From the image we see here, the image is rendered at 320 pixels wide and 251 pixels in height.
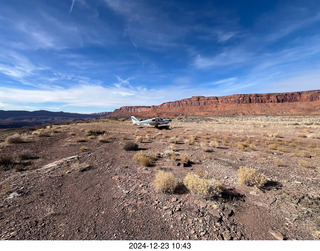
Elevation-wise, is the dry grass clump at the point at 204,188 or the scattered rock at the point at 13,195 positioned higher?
the dry grass clump at the point at 204,188

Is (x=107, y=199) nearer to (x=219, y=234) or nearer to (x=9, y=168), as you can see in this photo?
(x=219, y=234)

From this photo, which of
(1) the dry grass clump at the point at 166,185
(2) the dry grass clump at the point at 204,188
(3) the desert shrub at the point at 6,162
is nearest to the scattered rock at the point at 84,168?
(3) the desert shrub at the point at 6,162

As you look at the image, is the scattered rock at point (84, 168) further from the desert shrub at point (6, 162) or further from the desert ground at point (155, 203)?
the desert shrub at point (6, 162)

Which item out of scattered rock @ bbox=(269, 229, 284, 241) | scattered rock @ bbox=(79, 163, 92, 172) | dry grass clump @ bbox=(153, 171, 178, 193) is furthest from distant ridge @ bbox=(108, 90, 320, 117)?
scattered rock @ bbox=(269, 229, 284, 241)

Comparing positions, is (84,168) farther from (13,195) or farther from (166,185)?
(166,185)

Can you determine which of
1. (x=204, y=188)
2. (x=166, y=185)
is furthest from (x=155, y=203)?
(x=204, y=188)

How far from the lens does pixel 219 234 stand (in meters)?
2.78

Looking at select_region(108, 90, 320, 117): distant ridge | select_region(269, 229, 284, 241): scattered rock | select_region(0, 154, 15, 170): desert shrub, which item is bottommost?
select_region(269, 229, 284, 241): scattered rock

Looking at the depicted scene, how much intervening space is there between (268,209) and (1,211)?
7054 millimetres

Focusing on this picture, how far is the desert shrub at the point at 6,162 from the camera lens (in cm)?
605

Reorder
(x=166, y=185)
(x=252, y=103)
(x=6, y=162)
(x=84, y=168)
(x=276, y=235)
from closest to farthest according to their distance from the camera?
1. (x=276, y=235)
2. (x=166, y=185)
3. (x=84, y=168)
4. (x=6, y=162)
5. (x=252, y=103)

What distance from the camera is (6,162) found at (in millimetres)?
6434

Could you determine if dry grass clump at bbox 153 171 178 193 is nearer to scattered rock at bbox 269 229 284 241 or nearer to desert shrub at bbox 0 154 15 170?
scattered rock at bbox 269 229 284 241

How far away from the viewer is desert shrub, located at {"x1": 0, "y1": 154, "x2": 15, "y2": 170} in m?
6.05
